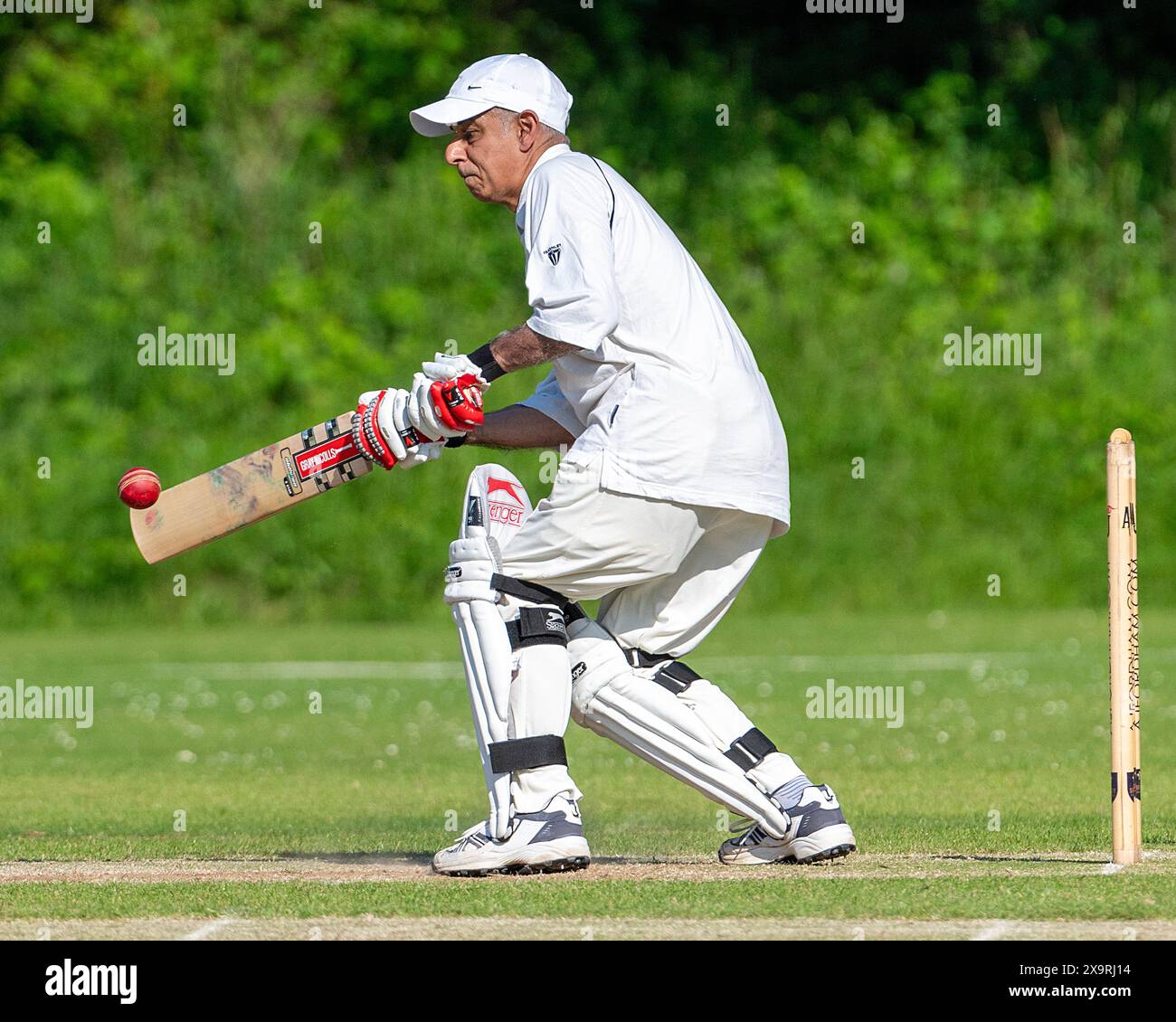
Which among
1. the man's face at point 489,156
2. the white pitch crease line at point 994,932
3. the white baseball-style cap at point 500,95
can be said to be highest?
the white baseball-style cap at point 500,95

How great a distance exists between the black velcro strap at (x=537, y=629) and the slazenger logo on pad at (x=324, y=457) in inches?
27.1

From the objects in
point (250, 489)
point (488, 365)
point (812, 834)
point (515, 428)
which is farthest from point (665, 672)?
point (250, 489)

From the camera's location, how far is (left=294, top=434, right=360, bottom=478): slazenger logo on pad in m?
6.11

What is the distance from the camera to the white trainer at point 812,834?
235 inches

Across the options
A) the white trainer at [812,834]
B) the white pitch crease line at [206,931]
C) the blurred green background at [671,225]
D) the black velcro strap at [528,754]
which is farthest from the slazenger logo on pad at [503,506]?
the blurred green background at [671,225]

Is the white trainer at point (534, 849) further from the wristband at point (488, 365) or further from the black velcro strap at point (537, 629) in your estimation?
the wristband at point (488, 365)

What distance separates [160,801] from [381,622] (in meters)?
11.3

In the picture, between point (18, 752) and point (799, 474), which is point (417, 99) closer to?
point (799, 474)

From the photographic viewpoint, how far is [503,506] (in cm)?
610

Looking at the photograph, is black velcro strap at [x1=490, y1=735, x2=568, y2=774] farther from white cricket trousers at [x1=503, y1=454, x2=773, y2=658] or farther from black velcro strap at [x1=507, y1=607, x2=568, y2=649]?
white cricket trousers at [x1=503, y1=454, x2=773, y2=658]

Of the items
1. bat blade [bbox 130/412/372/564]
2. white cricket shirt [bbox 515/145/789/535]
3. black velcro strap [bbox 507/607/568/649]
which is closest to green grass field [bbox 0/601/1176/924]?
black velcro strap [bbox 507/607/568/649]

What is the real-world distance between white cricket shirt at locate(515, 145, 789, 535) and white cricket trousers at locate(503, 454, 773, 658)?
70mm

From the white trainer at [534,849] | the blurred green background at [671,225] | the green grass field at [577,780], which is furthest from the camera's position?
the blurred green background at [671,225]

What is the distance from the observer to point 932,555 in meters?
20.0
